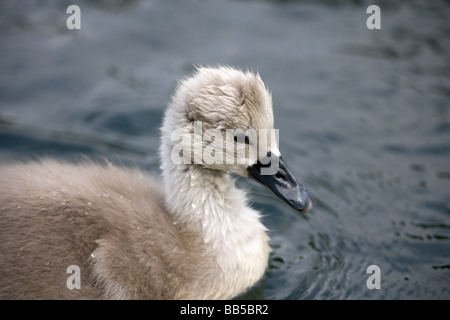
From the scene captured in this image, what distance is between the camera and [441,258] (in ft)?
16.2

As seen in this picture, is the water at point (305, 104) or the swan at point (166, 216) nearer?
the swan at point (166, 216)

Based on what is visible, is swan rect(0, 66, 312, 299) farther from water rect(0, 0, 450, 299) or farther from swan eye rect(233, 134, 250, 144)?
water rect(0, 0, 450, 299)

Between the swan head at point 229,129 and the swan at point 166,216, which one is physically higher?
the swan head at point 229,129

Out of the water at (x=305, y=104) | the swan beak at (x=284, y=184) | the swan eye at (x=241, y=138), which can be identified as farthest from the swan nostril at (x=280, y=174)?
the water at (x=305, y=104)

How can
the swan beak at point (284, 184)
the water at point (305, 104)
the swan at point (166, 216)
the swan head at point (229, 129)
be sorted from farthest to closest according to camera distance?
the water at point (305, 104) → the swan beak at point (284, 184) → the swan head at point (229, 129) → the swan at point (166, 216)

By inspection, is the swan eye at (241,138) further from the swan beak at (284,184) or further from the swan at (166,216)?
the swan beak at (284,184)

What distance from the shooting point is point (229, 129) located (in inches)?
157

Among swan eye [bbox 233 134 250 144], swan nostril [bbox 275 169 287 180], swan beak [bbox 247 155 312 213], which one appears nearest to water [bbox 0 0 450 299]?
swan beak [bbox 247 155 312 213]

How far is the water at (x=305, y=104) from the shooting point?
5012 mm

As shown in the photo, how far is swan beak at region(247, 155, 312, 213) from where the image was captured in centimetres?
410

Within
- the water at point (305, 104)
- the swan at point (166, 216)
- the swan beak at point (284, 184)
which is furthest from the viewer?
the water at point (305, 104)

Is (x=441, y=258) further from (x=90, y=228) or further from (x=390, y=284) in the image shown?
(x=90, y=228)

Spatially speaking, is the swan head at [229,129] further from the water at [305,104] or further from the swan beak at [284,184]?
the water at [305,104]
